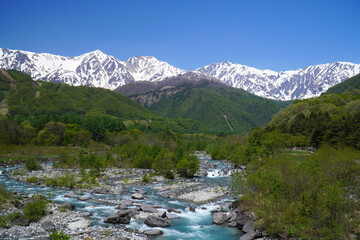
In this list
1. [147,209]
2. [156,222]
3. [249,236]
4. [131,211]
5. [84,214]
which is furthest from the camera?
[147,209]

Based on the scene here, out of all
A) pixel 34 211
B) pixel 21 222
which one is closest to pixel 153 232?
pixel 34 211

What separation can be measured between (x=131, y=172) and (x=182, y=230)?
44.0m

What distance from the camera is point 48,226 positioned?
85.9 ft

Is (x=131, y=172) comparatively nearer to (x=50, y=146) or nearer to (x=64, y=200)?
(x=64, y=200)

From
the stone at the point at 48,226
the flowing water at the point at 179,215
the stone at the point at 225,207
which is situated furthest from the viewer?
the stone at the point at 225,207

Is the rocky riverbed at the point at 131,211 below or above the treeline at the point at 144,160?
below

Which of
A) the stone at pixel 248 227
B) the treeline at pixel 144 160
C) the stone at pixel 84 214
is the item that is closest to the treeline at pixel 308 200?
the stone at pixel 248 227

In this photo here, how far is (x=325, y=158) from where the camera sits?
37.7 metres

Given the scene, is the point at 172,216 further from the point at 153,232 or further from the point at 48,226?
the point at 48,226

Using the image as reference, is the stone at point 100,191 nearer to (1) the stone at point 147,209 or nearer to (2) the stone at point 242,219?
(1) the stone at point 147,209

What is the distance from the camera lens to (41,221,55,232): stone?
2575 centimetres

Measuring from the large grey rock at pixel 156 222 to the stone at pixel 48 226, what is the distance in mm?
9637

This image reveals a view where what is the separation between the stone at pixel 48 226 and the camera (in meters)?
25.8

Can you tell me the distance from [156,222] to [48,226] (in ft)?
36.4
